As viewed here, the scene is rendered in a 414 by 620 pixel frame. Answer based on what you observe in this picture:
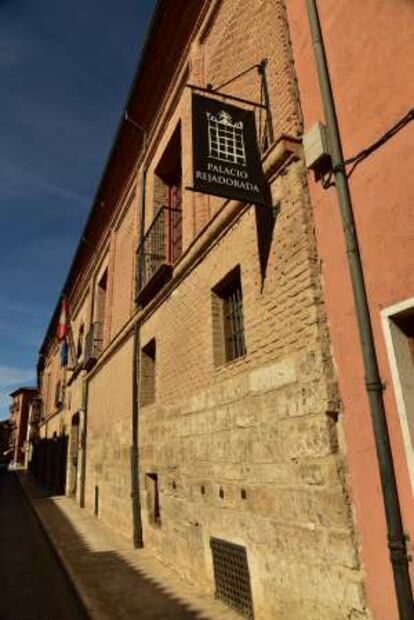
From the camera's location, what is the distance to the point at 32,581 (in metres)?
7.25

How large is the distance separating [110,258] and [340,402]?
10.5m

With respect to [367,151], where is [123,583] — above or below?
below

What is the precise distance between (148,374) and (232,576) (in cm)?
467

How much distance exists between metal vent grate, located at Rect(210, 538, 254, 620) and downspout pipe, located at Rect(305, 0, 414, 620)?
2.11 metres

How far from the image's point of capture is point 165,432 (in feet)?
24.6

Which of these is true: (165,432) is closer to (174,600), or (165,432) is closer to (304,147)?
(174,600)

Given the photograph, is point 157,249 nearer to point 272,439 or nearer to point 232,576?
point 272,439

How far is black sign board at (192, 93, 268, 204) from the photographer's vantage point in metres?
4.65

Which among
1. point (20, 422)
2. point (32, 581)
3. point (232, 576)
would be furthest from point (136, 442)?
point (20, 422)

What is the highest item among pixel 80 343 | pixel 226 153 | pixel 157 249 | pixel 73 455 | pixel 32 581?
pixel 80 343

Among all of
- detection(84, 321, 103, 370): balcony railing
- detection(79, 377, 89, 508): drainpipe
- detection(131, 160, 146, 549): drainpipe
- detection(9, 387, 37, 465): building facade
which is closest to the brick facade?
detection(131, 160, 146, 549): drainpipe

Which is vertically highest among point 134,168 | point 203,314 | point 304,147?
point 134,168

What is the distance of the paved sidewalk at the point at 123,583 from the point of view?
5302 millimetres

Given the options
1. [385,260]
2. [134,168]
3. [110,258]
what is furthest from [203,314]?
[110,258]
